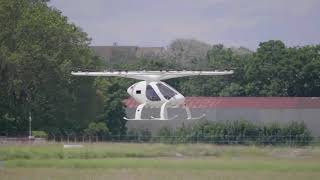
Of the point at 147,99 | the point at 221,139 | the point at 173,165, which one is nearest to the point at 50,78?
the point at 147,99

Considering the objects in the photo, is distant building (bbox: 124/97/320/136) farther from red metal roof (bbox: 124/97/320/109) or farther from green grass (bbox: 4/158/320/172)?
green grass (bbox: 4/158/320/172)

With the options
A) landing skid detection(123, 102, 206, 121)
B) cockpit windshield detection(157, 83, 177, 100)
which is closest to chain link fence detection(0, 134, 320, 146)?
landing skid detection(123, 102, 206, 121)

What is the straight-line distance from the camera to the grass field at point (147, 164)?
34594 mm

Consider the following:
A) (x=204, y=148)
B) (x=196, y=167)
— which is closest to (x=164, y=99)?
(x=204, y=148)

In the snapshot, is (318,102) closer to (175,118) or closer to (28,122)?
(175,118)

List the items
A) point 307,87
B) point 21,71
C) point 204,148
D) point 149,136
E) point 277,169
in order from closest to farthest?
point 277,169 < point 204,148 < point 21,71 < point 149,136 < point 307,87

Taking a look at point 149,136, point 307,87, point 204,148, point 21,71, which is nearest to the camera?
point 204,148

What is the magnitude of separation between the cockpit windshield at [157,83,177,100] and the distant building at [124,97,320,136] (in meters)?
2.31

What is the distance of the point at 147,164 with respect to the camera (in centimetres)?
4209

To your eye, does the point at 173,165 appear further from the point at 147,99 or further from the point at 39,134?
the point at 147,99

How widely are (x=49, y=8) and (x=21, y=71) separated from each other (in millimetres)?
7839

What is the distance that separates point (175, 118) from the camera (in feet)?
252

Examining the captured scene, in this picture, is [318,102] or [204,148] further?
[318,102]

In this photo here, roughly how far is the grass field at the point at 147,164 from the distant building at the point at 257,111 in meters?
18.0
